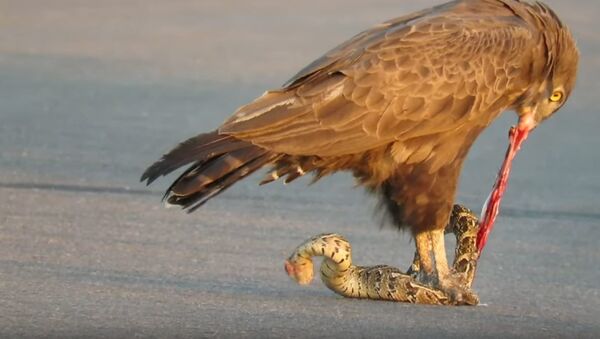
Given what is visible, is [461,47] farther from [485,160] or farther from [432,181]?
[485,160]

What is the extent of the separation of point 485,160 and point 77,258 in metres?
4.62

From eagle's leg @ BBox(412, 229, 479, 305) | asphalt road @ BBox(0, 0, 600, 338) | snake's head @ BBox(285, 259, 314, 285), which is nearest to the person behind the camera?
asphalt road @ BBox(0, 0, 600, 338)

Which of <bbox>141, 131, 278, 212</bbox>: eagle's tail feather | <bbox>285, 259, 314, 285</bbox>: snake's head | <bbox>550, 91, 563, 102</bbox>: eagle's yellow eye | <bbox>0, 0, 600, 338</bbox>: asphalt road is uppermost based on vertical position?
<bbox>141, 131, 278, 212</bbox>: eagle's tail feather

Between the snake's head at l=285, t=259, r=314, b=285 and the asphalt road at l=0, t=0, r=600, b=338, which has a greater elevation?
the snake's head at l=285, t=259, r=314, b=285

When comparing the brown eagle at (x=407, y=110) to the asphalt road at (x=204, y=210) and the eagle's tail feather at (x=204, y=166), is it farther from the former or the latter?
the asphalt road at (x=204, y=210)

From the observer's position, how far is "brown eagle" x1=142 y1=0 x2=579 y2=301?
888 cm

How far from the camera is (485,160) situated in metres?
13.6

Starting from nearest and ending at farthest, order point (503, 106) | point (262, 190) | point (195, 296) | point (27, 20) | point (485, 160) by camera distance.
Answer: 1. point (195, 296)
2. point (503, 106)
3. point (262, 190)
4. point (485, 160)
5. point (27, 20)

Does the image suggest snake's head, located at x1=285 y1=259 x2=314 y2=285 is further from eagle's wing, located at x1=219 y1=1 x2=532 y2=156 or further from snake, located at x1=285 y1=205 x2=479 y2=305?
eagle's wing, located at x1=219 y1=1 x2=532 y2=156

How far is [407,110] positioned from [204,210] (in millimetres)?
2821

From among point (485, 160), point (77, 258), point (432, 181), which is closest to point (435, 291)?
point (432, 181)

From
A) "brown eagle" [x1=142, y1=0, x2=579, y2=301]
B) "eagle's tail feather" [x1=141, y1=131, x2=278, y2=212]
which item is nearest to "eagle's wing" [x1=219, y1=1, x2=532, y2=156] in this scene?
"brown eagle" [x1=142, y1=0, x2=579, y2=301]

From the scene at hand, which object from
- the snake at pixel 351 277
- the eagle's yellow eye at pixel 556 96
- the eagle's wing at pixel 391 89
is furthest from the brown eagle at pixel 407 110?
the eagle's yellow eye at pixel 556 96

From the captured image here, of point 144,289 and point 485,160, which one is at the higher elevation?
point 144,289
